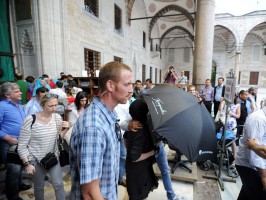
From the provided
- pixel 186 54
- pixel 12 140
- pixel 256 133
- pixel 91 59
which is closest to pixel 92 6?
pixel 91 59

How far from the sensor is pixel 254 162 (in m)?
1.81

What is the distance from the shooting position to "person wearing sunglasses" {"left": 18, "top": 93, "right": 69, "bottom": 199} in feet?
6.56

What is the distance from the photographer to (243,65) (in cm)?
2814

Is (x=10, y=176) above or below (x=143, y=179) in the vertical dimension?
below

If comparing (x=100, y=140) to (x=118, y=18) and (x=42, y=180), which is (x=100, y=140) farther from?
(x=118, y=18)

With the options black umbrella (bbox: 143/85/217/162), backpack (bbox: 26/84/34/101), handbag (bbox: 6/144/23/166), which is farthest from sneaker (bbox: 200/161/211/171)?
backpack (bbox: 26/84/34/101)

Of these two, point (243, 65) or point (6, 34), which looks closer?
point (6, 34)

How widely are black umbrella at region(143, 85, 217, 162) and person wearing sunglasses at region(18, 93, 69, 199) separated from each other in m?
1.24

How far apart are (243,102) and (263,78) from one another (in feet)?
94.2

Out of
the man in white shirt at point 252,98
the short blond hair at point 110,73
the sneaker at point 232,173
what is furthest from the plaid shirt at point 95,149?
the man in white shirt at point 252,98

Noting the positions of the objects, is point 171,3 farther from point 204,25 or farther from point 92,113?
point 92,113

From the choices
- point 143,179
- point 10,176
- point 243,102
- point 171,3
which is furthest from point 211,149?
point 171,3

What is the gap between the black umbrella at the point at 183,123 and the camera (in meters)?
1.66

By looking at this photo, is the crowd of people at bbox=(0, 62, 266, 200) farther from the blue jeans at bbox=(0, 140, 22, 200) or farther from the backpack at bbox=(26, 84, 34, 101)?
the backpack at bbox=(26, 84, 34, 101)
